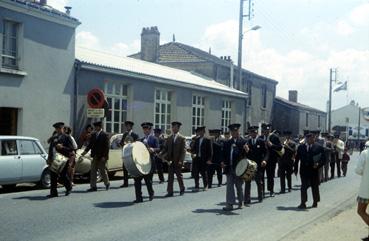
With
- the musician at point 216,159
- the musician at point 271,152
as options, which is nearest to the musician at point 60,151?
the musician at point 216,159

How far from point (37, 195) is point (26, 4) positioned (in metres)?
8.76

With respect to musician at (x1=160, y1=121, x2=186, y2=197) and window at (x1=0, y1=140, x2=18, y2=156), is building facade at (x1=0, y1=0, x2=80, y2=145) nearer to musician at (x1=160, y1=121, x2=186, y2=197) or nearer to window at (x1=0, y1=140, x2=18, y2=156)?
window at (x1=0, y1=140, x2=18, y2=156)

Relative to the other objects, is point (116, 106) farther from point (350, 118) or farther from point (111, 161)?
point (350, 118)

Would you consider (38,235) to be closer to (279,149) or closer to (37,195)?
(37,195)

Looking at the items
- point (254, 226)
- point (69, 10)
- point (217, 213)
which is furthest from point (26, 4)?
point (254, 226)

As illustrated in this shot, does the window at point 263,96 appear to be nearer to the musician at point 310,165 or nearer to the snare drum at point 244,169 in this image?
the musician at point 310,165

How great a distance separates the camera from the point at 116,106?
966 inches

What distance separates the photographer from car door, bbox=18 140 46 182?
1402 centimetres

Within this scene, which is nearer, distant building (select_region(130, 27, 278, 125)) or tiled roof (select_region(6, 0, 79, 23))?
tiled roof (select_region(6, 0, 79, 23))

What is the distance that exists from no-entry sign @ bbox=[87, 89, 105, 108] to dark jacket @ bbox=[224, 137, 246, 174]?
9345 mm

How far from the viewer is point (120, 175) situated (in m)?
20.5

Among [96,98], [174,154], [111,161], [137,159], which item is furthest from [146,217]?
[96,98]

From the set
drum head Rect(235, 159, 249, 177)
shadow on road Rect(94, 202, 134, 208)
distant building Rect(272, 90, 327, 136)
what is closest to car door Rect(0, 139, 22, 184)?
shadow on road Rect(94, 202, 134, 208)

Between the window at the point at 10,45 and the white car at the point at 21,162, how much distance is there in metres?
5.15
